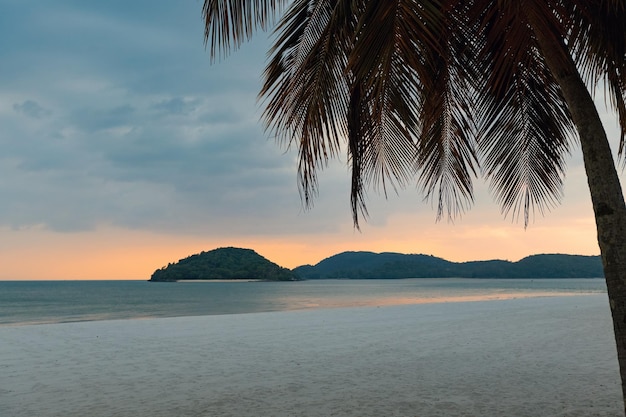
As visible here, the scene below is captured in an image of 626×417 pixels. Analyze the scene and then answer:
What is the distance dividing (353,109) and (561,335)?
8.39 meters

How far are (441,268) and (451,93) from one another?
6606 inches

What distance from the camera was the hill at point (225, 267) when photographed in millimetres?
132000

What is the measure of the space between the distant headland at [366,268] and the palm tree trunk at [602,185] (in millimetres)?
128265

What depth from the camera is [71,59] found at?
55.3ft

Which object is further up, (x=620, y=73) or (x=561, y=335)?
(x=620, y=73)

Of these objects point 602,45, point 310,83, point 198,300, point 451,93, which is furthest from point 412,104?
point 198,300

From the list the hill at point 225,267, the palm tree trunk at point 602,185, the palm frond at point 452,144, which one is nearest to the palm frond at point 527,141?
the palm frond at point 452,144

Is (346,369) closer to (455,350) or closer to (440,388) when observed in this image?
(440,388)

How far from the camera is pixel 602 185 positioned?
338 cm

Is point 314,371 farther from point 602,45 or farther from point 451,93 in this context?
point 602,45

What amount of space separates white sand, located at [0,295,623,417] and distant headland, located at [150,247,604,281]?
392 ft

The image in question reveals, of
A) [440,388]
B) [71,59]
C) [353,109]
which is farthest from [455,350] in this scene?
[71,59]

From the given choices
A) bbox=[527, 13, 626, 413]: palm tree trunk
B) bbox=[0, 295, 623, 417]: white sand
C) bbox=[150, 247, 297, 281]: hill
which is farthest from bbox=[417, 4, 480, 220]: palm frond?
bbox=[150, 247, 297, 281]: hill

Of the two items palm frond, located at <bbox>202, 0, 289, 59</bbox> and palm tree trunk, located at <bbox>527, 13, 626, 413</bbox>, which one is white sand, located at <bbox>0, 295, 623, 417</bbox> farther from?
palm frond, located at <bbox>202, 0, 289, 59</bbox>
